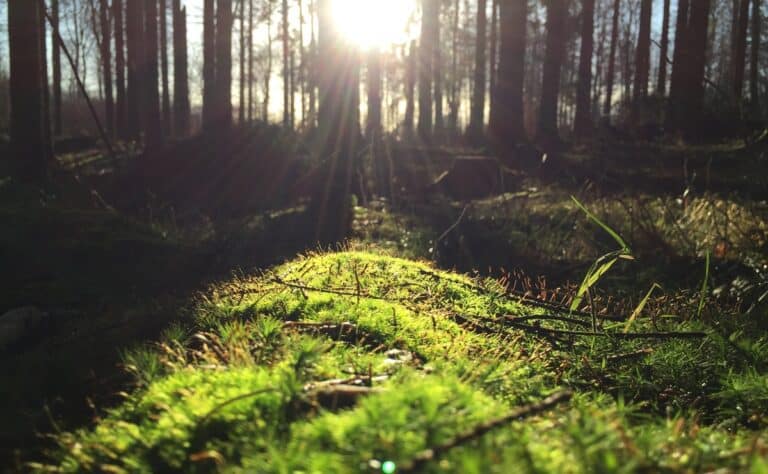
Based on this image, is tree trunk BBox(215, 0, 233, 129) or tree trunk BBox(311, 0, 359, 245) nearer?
tree trunk BBox(311, 0, 359, 245)

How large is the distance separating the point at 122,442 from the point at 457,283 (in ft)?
10.1

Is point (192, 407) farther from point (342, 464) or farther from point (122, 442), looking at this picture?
point (342, 464)

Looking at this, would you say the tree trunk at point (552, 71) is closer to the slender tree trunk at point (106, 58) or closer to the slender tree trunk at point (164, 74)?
the slender tree trunk at point (164, 74)

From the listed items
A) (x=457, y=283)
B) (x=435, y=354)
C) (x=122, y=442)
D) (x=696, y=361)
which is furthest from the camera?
(x=457, y=283)

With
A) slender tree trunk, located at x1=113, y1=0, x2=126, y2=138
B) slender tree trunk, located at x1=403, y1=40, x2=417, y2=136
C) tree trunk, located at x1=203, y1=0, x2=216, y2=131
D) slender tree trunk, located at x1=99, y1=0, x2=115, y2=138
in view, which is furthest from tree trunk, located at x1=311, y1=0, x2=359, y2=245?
slender tree trunk, located at x1=403, y1=40, x2=417, y2=136

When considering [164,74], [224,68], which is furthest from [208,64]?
[164,74]

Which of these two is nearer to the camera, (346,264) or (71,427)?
(71,427)

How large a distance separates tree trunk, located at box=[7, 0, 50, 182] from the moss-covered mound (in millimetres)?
9105

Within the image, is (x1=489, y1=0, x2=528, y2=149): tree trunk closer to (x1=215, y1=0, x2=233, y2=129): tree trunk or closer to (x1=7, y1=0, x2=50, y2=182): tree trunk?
(x1=215, y1=0, x2=233, y2=129): tree trunk

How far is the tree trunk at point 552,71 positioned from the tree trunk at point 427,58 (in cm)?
1512

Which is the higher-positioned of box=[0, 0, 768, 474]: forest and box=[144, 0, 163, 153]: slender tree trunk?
box=[144, 0, 163, 153]: slender tree trunk

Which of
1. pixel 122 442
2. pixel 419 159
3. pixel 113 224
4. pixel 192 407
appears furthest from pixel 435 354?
pixel 419 159

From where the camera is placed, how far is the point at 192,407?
2.03 m

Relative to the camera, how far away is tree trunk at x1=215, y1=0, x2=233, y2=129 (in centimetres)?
1620
